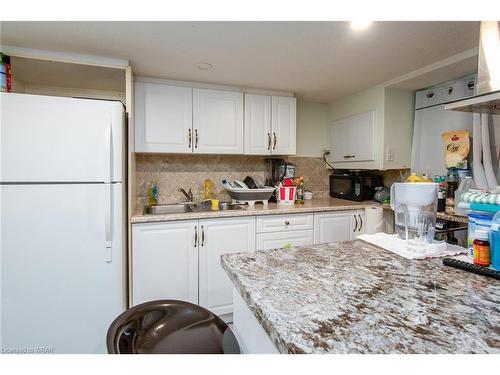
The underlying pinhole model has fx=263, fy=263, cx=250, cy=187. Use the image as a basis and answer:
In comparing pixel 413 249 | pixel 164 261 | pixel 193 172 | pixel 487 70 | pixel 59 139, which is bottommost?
pixel 164 261

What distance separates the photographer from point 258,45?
1699mm

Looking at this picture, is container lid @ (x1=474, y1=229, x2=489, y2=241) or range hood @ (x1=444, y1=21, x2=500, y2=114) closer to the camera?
container lid @ (x1=474, y1=229, x2=489, y2=241)

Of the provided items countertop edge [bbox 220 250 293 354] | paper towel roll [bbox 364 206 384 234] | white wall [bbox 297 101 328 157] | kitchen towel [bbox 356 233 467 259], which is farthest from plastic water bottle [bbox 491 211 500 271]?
white wall [bbox 297 101 328 157]

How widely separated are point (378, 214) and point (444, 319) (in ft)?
6.54

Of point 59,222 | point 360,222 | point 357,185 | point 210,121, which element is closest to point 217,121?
point 210,121

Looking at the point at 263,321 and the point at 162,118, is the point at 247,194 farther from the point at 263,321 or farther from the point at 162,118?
the point at 263,321

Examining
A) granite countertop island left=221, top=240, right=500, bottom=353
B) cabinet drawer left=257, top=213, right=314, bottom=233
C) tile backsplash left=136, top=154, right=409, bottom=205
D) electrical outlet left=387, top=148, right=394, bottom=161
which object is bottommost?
cabinet drawer left=257, top=213, right=314, bottom=233

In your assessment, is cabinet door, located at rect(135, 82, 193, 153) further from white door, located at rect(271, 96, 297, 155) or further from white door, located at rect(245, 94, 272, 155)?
white door, located at rect(271, 96, 297, 155)

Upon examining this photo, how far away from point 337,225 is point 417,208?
57.4 inches

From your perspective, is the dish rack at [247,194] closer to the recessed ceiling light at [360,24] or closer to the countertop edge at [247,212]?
the countertop edge at [247,212]

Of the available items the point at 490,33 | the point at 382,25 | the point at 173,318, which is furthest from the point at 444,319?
the point at 382,25

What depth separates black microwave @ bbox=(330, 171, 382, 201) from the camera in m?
2.72

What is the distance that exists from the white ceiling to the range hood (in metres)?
0.48
